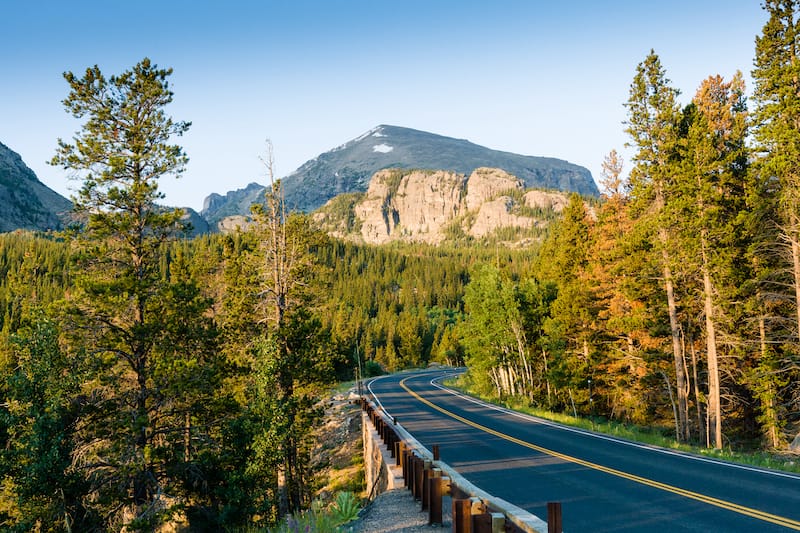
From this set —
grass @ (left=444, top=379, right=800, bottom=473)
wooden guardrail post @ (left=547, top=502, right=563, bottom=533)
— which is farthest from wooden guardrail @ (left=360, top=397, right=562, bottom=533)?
grass @ (left=444, top=379, right=800, bottom=473)

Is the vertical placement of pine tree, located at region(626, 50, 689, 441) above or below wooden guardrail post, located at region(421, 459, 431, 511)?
above

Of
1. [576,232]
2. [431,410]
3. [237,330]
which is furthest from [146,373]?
[576,232]

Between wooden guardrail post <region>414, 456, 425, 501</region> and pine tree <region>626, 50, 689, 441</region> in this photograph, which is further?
pine tree <region>626, 50, 689, 441</region>

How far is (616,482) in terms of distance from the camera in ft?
33.9

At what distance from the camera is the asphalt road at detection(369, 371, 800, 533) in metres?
7.67

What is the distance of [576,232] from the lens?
33.0m

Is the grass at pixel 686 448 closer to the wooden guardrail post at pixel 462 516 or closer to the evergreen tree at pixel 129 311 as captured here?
the wooden guardrail post at pixel 462 516

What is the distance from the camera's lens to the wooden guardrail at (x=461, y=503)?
206 inches

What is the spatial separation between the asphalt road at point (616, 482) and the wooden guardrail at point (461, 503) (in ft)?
5.23

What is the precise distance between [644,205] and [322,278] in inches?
707

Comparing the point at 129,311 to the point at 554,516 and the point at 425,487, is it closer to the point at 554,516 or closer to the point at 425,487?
the point at 425,487

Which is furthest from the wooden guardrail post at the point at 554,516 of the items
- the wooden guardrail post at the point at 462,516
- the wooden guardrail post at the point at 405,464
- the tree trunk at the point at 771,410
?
the tree trunk at the point at 771,410

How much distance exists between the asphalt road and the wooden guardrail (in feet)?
5.23

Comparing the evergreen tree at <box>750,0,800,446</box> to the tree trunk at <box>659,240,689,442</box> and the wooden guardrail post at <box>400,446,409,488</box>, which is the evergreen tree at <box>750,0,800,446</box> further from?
the wooden guardrail post at <box>400,446,409,488</box>
